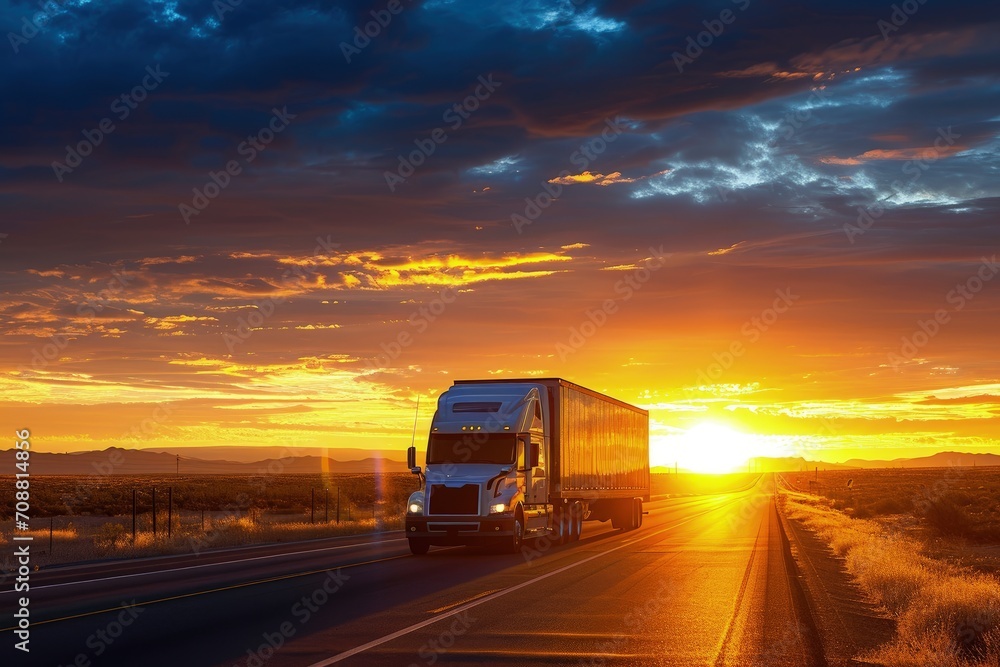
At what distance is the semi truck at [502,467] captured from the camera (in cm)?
2470

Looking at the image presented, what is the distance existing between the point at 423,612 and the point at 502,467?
36.8 ft

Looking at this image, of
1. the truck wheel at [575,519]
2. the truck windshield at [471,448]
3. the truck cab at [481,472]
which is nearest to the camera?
the truck cab at [481,472]

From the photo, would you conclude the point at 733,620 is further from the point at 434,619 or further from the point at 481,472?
the point at 481,472

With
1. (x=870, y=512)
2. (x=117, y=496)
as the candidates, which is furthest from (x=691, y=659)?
(x=117, y=496)

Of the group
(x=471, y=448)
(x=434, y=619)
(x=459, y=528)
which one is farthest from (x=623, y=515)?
Result: (x=434, y=619)

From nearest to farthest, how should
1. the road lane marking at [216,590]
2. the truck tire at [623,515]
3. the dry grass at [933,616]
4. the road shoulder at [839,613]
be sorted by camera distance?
1. the dry grass at [933,616]
2. the road shoulder at [839,613]
3. the road lane marking at [216,590]
4. the truck tire at [623,515]

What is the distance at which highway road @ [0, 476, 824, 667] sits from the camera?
10.6m

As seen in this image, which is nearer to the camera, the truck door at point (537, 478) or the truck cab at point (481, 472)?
the truck cab at point (481, 472)

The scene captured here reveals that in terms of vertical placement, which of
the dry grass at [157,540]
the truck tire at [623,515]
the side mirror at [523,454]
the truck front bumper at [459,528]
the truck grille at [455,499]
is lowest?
the dry grass at [157,540]

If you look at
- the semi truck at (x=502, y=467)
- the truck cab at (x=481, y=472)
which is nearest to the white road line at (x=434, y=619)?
the truck cab at (x=481, y=472)

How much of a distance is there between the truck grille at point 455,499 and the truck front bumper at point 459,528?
16 centimetres

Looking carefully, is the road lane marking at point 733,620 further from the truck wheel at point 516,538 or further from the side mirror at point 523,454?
the side mirror at point 523,454

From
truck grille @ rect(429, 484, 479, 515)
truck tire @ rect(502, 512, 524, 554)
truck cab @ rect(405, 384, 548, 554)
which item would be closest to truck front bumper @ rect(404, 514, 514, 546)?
truck cab @ rect(405, 384, 548, 554)

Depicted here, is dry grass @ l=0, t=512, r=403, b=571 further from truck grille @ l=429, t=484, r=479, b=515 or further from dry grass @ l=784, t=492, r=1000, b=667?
dry grass @ l=784, t=492, r=1000, b=667
